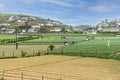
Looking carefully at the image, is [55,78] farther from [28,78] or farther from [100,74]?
[100,74]

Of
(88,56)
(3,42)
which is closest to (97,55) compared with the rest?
(88,56)

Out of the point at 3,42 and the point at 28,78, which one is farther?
the point at 3,42

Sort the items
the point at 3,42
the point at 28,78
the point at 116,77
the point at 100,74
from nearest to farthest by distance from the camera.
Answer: the point at 28,78 < the point at 116,77 < the point at 100,74 < the point at 3,42

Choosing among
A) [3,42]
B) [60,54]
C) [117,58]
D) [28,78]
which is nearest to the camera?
[28,78]

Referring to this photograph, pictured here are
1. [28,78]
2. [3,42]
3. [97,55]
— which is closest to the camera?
[28,78]

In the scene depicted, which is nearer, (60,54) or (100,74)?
(100,74)

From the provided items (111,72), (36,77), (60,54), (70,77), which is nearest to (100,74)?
(111,72)

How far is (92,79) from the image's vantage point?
24719mm

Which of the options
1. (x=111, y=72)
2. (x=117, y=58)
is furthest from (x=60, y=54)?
(x=111, y=72)

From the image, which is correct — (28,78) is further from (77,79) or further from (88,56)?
(88,56)

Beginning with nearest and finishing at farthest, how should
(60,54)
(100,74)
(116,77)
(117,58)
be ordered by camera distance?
(116,77) < (100,74) < (117,58) < (60,54)

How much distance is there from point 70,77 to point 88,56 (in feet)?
72.7

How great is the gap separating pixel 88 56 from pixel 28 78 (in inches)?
950

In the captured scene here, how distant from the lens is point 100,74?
92.3 ft
